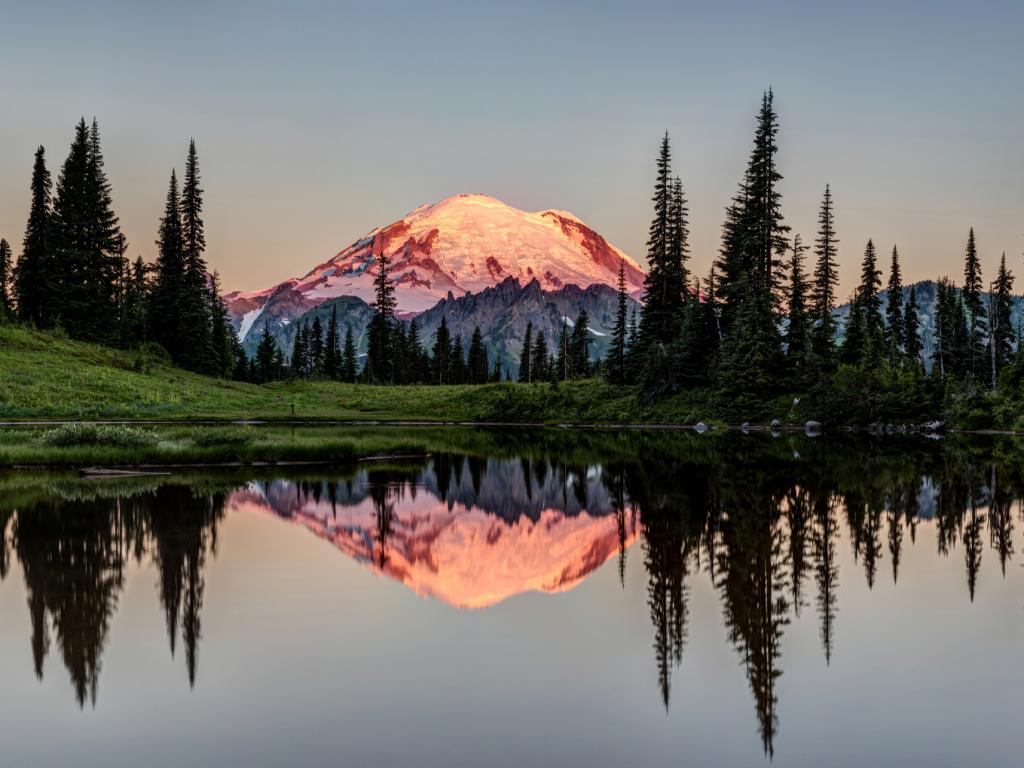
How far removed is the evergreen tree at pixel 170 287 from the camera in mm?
93125

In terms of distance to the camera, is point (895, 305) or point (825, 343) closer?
point (825, 343)

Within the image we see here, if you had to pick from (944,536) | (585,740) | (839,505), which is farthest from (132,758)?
(839,505)

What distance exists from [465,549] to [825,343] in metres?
65.0

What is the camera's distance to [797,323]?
75.3 m

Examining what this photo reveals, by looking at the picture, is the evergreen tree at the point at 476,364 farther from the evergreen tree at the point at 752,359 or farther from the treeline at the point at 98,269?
the evergreen tree at the point at 752,359

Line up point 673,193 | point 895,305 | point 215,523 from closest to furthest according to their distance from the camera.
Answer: point 215,523 < point 673,193 < point 895,305

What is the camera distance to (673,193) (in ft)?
292

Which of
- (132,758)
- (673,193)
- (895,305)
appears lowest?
(132,758)

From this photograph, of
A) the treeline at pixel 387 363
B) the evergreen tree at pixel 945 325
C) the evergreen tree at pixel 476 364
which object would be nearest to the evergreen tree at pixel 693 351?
the evergreen tree at pixel 945 325

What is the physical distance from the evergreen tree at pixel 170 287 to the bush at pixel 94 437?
58.2 m

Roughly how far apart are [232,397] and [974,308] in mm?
90660

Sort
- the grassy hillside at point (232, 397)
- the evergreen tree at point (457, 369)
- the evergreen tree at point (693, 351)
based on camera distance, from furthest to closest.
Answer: the evergreen tree at point (457, 369) < the evergreen tree at point (693, 351) < the grassy hillside at point (232, 397)

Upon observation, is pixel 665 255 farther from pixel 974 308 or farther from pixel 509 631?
pixel 509 631

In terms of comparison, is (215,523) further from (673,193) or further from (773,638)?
(673,193)
